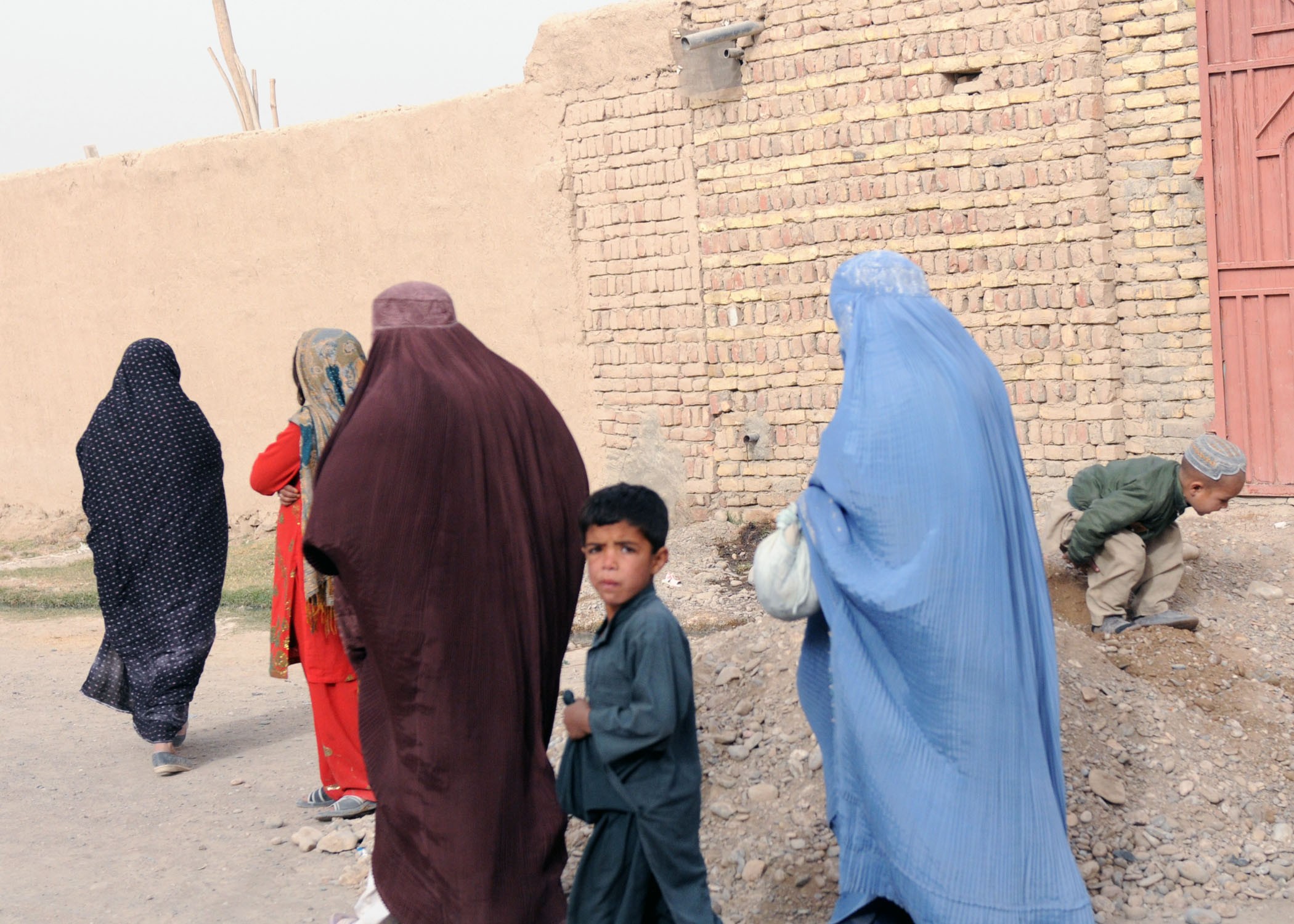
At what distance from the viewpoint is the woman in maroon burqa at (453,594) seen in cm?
263

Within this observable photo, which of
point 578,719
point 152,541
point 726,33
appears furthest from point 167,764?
point 726,33

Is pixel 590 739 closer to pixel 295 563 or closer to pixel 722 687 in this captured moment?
pixel 722 687

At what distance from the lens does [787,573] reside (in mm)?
2365

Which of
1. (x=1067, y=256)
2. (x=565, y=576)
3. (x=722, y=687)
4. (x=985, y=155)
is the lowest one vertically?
(x=722, y=687)

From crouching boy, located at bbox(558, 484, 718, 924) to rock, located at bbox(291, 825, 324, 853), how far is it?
1.57 m

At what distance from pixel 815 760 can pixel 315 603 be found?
A: 161 cm

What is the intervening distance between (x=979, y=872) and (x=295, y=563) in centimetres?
248

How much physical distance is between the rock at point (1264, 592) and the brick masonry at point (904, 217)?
119 cm

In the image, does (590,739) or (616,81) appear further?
(616,81)

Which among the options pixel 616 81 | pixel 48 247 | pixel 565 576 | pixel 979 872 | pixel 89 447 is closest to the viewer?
pixel 979 872

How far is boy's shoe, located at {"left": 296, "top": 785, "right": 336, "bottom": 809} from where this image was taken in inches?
161

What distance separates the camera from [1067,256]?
19.6 ft

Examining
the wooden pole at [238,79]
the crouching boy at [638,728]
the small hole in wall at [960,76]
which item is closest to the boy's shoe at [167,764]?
the crouching boy at [638,728]

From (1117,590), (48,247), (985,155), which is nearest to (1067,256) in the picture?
(985,155)
